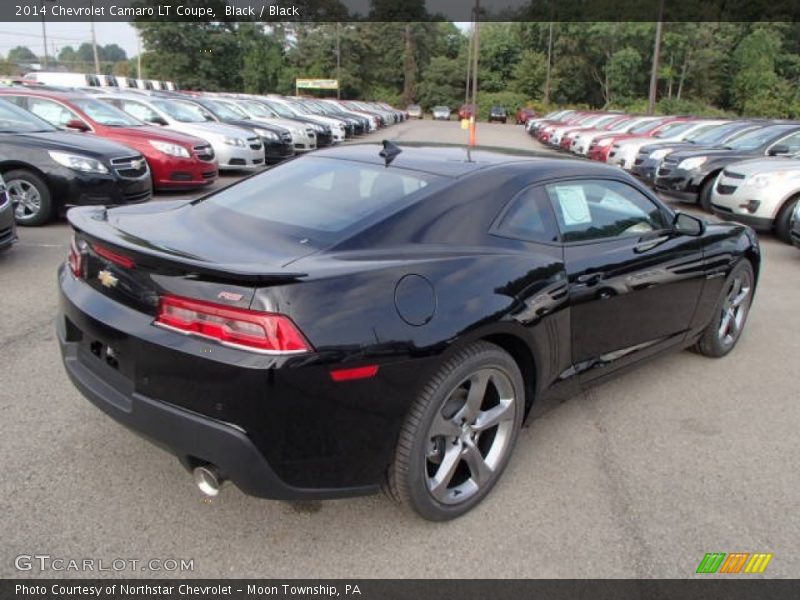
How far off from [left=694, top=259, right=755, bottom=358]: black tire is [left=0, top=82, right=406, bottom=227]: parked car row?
5.93 m

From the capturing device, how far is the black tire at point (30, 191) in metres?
7.57

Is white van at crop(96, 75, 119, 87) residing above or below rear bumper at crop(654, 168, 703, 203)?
above

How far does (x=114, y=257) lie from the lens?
101 inches

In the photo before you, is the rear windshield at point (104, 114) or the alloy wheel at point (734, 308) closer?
the alloy wheel at point (734, 308)

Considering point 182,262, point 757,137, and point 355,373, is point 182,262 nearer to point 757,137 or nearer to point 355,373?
point 355,373

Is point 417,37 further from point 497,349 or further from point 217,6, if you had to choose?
point 497,349

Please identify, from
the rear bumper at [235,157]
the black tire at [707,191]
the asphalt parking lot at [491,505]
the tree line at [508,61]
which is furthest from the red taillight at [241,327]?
the tree line at [508,61]

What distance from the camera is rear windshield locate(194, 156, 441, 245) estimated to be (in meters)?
2.84

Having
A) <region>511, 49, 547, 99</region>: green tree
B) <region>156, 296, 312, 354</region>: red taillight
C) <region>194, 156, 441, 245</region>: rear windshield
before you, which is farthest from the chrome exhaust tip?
<region>511, 49, 547, 99</region>: green tree

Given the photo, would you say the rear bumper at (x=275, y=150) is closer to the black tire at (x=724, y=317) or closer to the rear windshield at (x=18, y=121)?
the rear windshield at (x=18, y=121)

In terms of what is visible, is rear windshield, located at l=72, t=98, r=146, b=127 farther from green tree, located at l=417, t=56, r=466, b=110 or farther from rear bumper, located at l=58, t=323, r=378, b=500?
green tree, located at l=417, t=56, r=466, b=110

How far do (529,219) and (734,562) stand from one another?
1.72 m

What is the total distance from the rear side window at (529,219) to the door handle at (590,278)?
24 centimetres

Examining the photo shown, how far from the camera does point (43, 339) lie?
4.45 meters
